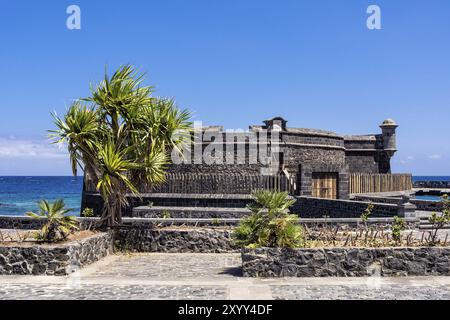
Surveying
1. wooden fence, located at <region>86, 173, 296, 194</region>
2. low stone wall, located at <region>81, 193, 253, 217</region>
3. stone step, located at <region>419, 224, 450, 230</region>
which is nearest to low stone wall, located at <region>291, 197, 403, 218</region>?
stone step, located at <region>419, 224, 450, 230</region>

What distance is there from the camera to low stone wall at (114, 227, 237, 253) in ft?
43.7

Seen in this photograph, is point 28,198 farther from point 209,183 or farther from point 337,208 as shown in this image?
point 337,208

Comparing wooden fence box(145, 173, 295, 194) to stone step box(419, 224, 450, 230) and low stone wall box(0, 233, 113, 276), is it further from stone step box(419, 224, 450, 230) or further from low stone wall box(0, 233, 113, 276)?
low stone wall box(0, 233, 113, 276)

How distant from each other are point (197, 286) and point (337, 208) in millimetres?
13850

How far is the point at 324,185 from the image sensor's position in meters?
26.5

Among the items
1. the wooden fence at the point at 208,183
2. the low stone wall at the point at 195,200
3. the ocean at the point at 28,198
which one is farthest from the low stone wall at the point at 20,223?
the ocean at the point at 28,198

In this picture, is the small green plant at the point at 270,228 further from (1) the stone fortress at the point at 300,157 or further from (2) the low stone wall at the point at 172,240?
(1) the stone fortress at the point at 300,157

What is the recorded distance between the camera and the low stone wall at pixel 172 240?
43.7ft

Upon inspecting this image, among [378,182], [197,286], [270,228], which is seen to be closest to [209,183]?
[378,182]

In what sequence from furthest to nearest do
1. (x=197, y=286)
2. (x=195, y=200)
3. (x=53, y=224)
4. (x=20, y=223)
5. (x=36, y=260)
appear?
(x=195, y=200)
(x=20, y=223)
(x=53, y=224)
(x=36, y=260)
(x=197, y=286)

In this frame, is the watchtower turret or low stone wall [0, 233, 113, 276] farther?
the watchtower turret

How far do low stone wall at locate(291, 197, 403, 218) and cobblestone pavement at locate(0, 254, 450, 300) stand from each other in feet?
28.6

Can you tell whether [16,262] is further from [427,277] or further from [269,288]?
[427,277]
